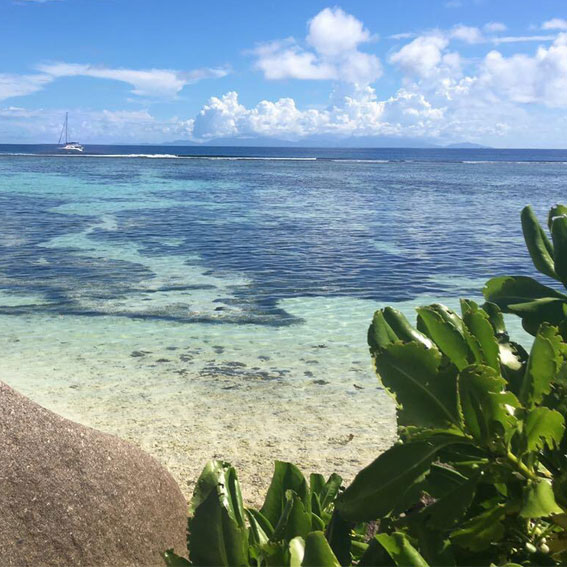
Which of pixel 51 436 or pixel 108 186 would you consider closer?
pixel 51 436

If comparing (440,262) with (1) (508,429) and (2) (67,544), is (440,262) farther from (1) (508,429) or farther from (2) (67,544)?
(1) (508,429)

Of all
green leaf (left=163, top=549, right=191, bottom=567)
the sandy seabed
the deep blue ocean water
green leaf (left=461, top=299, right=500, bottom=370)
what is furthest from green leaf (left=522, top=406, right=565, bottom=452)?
the deep blue ocean water

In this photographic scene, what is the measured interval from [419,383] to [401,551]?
0.64 ft

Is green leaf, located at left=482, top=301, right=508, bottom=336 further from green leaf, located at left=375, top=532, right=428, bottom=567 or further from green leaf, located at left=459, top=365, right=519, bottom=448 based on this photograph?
green leaf, located at left=375, top=532, right=428, bottom=567

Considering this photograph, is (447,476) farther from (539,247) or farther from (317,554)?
(539,247)

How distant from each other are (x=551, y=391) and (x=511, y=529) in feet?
0.65

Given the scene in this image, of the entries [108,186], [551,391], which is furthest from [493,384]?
[108,186]

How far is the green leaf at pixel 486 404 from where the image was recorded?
80 cm

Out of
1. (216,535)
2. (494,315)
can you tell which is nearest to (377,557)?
(216,535)

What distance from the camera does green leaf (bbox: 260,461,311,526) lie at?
4.01 ft

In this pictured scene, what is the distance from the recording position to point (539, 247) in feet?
4.18

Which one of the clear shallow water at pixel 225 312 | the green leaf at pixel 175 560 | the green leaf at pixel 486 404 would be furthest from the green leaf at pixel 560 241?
the clear shallow water at pixel 225 312

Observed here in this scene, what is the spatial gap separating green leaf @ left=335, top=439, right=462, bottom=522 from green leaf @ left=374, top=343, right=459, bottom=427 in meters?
0.03

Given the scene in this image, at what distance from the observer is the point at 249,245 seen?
15.1m
